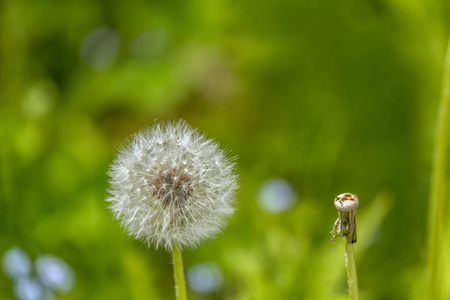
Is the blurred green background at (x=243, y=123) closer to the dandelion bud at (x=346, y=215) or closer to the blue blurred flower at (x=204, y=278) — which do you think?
the blue blurred flower at (x=204, y=278)

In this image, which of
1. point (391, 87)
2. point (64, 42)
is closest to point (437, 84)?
point (391, 87)

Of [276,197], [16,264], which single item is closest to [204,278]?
[276,197]

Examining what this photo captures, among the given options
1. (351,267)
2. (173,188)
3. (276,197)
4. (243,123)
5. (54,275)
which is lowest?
(351,267)

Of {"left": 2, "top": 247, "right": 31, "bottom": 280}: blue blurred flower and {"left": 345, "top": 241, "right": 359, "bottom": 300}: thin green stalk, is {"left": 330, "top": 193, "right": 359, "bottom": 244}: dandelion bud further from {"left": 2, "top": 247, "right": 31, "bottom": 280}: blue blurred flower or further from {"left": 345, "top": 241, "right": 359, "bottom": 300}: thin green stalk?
{"left": 2, "top": 247, "right": 31, "bottom": 280}: blue blurred flower

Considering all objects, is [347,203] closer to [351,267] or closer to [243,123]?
[351,267]

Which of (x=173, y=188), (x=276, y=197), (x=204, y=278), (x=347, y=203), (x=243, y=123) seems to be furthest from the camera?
(x=243, y=123)

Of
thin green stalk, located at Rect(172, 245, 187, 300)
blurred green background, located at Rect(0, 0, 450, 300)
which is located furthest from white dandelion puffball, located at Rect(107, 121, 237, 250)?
blurred green background, located at Rect(0, 0, 450, 300)

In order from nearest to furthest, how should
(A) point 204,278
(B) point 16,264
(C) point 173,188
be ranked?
(C) point 173,188, (B) point 16,264, (A) point 204,278
